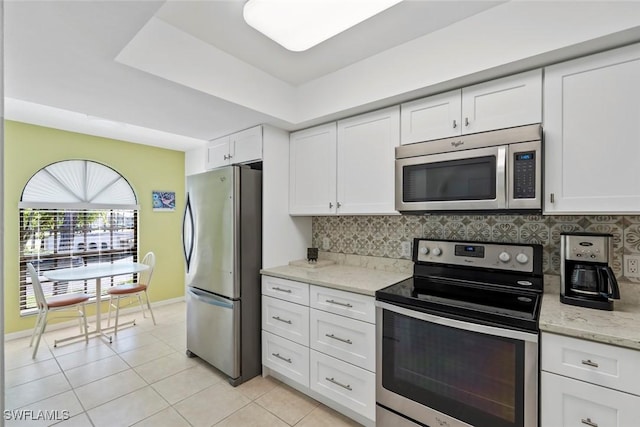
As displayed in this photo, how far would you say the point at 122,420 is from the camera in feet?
6.81

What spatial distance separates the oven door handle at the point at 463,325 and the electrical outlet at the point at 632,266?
82 centimetres

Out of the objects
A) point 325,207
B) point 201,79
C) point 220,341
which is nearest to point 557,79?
point 325,207

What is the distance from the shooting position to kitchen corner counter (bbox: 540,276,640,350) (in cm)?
124

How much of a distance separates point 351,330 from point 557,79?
73.0 inches

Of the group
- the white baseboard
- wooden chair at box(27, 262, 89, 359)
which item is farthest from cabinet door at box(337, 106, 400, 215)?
the white baseboard

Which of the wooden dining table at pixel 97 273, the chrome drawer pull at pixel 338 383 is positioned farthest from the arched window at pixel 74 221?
the chrome drawer pull at pixel 338 383

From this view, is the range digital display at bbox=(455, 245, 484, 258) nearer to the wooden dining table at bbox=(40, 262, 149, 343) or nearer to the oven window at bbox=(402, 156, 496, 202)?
the oven window at bbox=(402, 156, 496, 202)

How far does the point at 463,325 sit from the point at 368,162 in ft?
4.20

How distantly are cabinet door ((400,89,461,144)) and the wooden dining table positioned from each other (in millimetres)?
3452

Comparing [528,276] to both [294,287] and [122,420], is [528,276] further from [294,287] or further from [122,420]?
[122,420]

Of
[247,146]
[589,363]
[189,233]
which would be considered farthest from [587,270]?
[189,233]

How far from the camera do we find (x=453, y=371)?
1591 millimetres

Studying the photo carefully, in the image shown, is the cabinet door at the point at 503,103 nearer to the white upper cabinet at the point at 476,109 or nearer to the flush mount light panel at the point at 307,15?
the white upper cabinet at the point at 476,109

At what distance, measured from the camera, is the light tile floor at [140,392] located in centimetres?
209
